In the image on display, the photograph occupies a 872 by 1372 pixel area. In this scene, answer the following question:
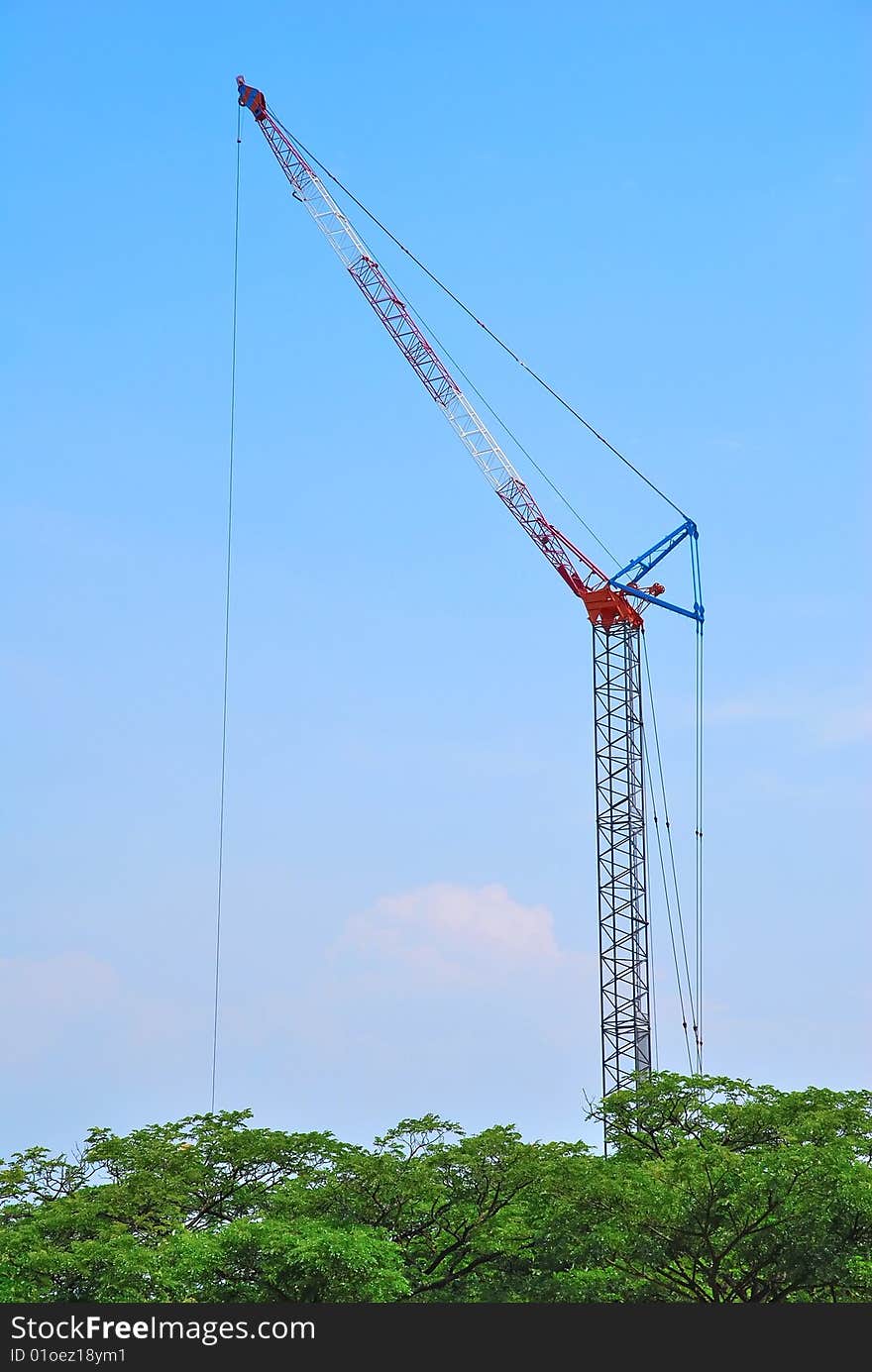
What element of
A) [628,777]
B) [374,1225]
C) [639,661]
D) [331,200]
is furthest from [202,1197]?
[331,200]

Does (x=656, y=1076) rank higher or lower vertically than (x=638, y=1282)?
higher

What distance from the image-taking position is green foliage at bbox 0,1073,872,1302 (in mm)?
35531

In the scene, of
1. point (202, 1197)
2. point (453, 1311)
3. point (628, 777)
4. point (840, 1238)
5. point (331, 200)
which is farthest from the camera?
point (331, 200)

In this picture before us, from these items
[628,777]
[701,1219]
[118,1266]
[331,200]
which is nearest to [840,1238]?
[701,1219]

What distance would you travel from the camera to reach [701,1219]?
36.2 m

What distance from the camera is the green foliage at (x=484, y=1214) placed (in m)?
35.5

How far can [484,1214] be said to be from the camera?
4062cm

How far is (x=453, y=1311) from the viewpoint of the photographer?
31812mm

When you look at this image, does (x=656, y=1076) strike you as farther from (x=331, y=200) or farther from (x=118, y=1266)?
(x=331, y=200)

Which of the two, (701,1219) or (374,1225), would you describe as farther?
(374,1225)

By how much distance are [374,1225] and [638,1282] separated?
7.16 m

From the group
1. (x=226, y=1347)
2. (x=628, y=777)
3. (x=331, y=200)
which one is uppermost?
(x=331, y=200)

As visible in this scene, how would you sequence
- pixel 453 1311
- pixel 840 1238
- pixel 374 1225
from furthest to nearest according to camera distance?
1. pixel 374 1225
2. pixel 840 1238
3. pixel 453 1311

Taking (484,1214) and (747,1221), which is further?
(484,1214)
